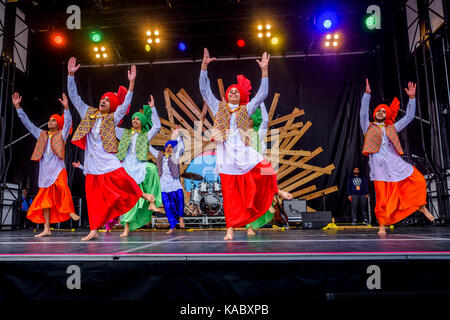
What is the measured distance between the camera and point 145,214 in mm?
5988

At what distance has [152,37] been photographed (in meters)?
10.5

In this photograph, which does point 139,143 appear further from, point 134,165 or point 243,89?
point 243,89

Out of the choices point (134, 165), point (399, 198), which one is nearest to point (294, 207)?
point (399, 198)

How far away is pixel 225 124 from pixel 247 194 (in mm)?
865

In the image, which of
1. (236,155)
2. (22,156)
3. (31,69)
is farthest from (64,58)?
(236,155)

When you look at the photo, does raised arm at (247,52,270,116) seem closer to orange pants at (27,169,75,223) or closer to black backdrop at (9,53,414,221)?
orange pants at (27,169,75,223)

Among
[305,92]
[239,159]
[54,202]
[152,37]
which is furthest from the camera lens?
[305,92]

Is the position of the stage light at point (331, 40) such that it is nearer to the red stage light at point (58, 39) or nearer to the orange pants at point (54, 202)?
the red stage light at point (58, 39)

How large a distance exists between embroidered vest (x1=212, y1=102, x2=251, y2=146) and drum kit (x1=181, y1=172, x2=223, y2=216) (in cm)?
559

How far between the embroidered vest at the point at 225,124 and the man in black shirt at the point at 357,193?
21.0 ft

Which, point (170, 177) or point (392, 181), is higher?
point (170, 177)

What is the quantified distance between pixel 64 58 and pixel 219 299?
11282mm

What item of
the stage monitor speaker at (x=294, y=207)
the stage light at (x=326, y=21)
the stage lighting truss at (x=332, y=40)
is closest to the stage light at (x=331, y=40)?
the stage lighting truss at (x=332, y=40)

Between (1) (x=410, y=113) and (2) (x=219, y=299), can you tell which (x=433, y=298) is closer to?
(2) (x=219, y=299)
